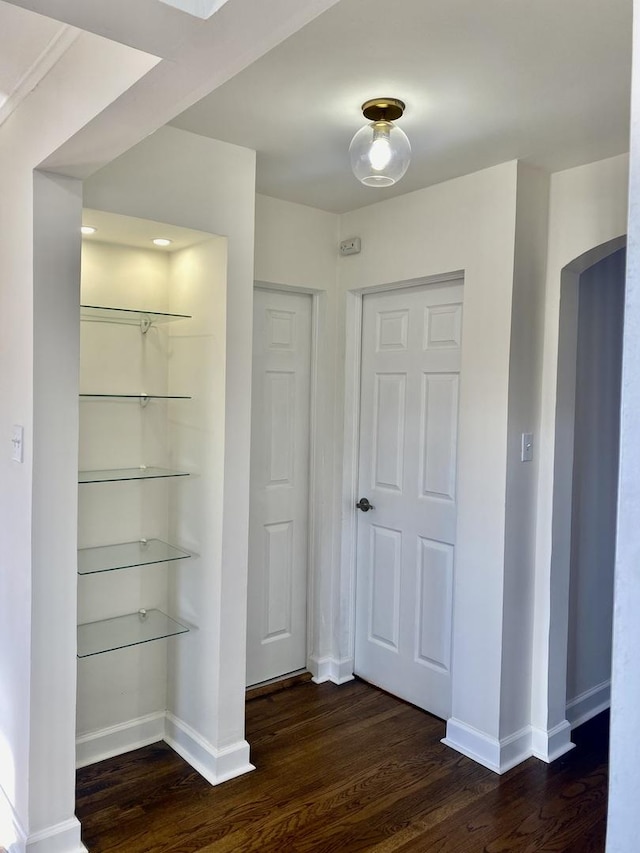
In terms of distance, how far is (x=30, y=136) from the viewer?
1878 mm

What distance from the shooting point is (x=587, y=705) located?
303 centimetres

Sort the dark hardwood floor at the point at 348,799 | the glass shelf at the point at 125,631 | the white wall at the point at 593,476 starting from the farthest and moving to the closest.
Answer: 1. the white wall at the point at 593,476
2. the glass shelf at the point at 125,631
3. the dark hardwood floor at the point at 348,799

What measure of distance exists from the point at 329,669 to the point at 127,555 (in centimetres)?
135

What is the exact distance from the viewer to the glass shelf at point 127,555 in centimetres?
245

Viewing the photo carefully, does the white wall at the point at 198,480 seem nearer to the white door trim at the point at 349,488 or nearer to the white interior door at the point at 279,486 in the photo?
the white interior door at the point at 279,486

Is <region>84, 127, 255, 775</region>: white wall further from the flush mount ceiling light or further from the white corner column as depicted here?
the flush mount ceiling light

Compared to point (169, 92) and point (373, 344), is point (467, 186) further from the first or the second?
point (169, 92)

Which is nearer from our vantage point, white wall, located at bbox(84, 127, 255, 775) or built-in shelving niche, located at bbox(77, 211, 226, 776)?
white wall, located at bbox(84, 127, 255, 775)

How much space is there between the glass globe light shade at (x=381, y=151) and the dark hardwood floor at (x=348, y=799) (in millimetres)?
2173

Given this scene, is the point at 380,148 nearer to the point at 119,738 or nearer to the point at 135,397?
the point at 135,397

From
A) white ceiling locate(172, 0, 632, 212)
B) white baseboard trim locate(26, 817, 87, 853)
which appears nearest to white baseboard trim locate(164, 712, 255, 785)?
white baseboard trim locate(26, 817, 87, 853)

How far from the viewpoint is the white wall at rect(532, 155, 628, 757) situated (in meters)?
2.55

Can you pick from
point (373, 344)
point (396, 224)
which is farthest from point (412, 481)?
point (396, 224)

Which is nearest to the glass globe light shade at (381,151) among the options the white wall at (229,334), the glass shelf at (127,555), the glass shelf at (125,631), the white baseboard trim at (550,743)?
the white wall at (229,334)
